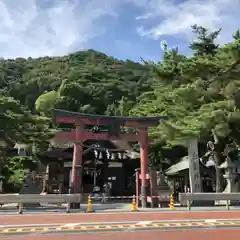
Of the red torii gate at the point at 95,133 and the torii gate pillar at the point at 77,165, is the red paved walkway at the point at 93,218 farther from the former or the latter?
the torii gate pillar at the point at 77,165

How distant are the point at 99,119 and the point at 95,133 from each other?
42.4 inches

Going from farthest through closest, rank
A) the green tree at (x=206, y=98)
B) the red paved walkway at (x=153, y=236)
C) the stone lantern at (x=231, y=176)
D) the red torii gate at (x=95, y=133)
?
the stone lantern at (x=231, y=176) → the red torii gate at (x=95, y=133) → the green tree at (x=206, y=98) → the red paved walkway at (x=153, y=236)

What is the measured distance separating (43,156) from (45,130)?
4.39m

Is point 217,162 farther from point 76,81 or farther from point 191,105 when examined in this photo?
point 76,81

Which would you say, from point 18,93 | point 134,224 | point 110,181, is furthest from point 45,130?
point 18,93

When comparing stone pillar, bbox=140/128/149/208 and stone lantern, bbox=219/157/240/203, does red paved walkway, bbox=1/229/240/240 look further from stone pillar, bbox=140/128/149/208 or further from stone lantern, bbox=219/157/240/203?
stone lantern, bbox=219/157/240/203

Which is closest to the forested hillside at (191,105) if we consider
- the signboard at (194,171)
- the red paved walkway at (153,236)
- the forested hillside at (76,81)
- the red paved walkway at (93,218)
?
the signboard at (194,171)

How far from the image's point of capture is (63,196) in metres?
19.1

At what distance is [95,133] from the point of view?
25500 millimetres

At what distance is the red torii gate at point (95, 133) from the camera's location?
23.8 m

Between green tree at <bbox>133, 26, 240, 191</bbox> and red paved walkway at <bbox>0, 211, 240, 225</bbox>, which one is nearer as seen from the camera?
red paved walkway at <bbox>0, 211, 240, 225</bbox>

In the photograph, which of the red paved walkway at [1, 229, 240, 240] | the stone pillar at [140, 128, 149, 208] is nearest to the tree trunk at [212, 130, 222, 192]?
the stone pillar at [140, 128, 149, 208]

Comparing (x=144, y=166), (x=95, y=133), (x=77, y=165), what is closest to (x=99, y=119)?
(x=95, y=133)

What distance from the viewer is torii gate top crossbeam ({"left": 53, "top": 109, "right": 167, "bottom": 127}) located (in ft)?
78.7
